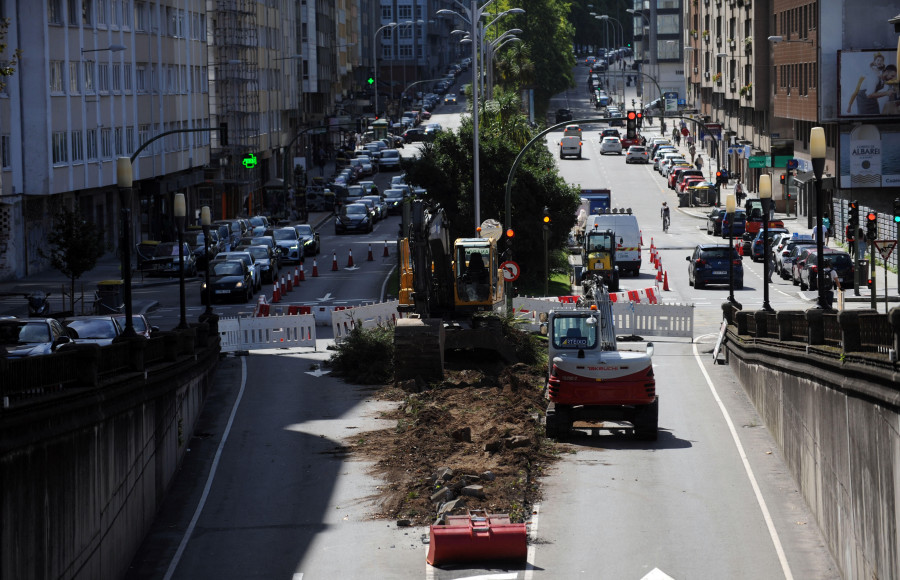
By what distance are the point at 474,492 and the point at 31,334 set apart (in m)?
8.89

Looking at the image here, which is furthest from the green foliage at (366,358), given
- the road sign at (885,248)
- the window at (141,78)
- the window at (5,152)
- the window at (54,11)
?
the window at (141,78)

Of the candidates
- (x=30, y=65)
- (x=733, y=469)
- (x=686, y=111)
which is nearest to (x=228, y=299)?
(x=30, y=65)

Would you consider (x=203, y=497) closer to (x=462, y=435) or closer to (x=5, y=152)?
(x=462, y=435)

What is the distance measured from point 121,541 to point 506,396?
41.5 feet

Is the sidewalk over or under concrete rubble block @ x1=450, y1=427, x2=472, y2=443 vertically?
over

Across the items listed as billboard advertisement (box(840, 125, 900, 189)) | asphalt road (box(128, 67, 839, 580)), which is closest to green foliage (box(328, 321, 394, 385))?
asphalt road (box(128, 67, 839, 580))

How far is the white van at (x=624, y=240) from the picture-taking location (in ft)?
200

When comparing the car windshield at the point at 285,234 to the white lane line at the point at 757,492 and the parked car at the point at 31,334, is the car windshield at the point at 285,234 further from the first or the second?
the parked car at the point at 31,334

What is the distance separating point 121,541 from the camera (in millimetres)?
19047

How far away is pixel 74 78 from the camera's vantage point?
210ft

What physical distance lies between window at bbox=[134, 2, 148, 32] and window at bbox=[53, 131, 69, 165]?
44.7ft

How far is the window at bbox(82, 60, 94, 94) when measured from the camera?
65.4 m

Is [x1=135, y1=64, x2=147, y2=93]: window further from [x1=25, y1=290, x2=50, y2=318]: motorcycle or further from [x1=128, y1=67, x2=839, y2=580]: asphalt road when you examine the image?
[x1=128, y1=67, x2=839, y2=580]: asphalt road

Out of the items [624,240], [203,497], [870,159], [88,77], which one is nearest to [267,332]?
[203,497]
